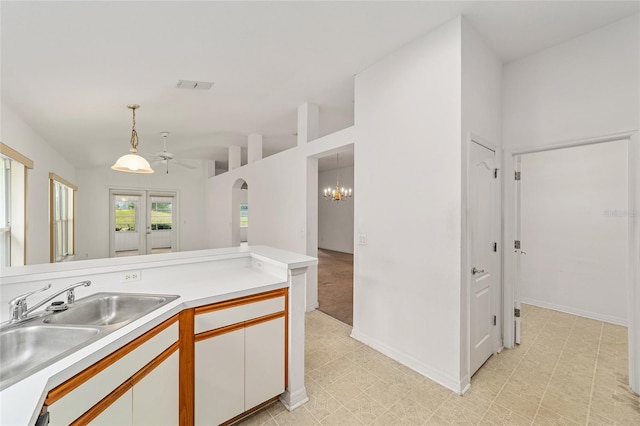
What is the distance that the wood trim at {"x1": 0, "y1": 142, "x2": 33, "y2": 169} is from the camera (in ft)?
9.53

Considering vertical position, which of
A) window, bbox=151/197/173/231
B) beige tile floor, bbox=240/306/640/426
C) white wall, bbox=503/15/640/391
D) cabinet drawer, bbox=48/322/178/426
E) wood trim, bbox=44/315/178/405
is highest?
white wall, bbox=503/15/640/391

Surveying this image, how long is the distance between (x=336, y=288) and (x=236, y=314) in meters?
3.55

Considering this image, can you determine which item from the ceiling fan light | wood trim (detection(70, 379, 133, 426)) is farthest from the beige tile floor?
the ceiling fan light

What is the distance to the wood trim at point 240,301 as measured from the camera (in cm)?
163

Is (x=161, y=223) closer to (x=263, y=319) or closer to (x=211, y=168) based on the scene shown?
(x=211, y=168)

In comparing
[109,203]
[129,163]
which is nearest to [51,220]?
[129,163]

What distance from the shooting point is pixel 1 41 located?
2104 mm

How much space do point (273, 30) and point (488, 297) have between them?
3168 mm

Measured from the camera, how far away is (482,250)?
250 centimetres

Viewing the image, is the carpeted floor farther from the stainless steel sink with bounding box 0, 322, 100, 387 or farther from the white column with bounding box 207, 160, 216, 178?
the white column with bounding box 207, 160, 216, 178

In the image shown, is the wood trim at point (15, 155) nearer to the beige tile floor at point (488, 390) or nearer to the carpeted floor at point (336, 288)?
the beige tile floor at point (488, 390)

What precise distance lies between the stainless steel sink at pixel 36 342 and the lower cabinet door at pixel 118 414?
1.02ft

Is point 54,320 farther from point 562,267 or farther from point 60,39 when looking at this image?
point 562,267

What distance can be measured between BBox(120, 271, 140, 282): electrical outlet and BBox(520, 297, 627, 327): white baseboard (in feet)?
16.8
